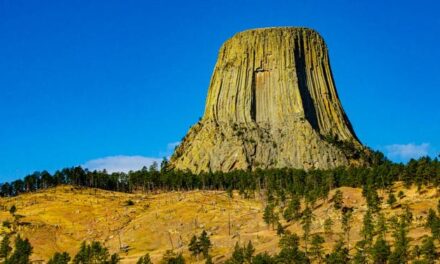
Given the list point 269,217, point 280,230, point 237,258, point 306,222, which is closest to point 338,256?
point 237,258

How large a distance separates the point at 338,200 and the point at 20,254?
6018cm

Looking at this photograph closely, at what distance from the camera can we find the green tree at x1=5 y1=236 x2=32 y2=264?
137 meters

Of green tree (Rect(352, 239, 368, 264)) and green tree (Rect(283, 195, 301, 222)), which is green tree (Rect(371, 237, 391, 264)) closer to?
green tree (Rect(352, 239, 368, 264))

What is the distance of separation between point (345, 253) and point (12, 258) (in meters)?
56.8

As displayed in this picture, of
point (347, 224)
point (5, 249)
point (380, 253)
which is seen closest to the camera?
point (380, 253)

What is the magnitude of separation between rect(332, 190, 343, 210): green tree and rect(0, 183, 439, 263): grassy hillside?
1.39m

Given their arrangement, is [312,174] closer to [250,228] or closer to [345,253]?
[250,228]

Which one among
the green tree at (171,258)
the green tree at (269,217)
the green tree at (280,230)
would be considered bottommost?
the green tree at (171,258)

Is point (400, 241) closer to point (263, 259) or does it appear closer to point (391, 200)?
point (263, 259)

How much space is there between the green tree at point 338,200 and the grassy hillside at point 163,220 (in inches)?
54.9

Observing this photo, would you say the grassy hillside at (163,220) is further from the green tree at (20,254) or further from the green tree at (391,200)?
Result: the green tree at (20,254)

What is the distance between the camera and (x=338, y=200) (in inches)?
6240

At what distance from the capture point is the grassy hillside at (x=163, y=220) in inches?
5817

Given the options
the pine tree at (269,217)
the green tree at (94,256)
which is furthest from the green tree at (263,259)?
the pine tree at (269,217)
